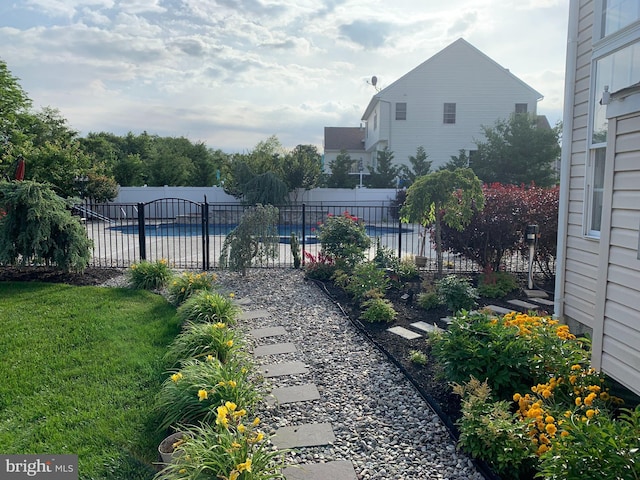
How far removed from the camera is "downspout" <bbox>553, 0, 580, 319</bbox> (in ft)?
16.7

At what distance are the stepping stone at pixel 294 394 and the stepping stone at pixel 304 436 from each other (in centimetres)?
39

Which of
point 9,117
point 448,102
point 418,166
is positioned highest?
point 448,102

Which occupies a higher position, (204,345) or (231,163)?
(231,163)

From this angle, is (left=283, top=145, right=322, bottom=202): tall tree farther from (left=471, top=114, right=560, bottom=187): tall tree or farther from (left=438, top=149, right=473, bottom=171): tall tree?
(left=471, top=114, right=560, bottom=187): tall tree

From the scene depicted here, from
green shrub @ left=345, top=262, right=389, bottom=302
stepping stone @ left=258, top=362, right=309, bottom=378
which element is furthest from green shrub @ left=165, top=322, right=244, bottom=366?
green shrub @ left=345, top=262, right=389, bottom=302

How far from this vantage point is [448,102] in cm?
2223

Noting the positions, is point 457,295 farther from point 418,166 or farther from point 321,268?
point 418,166

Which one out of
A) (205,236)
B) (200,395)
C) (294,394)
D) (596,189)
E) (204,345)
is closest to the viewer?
(200,395)

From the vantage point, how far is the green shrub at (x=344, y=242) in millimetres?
7781

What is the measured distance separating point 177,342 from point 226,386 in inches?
49.6

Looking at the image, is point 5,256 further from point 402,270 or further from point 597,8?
point 597,8

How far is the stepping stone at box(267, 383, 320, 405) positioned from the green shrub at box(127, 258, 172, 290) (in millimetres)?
4239

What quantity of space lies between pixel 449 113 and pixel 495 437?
22032 mm

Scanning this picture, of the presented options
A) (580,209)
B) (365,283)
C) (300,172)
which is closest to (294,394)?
(365,283)
